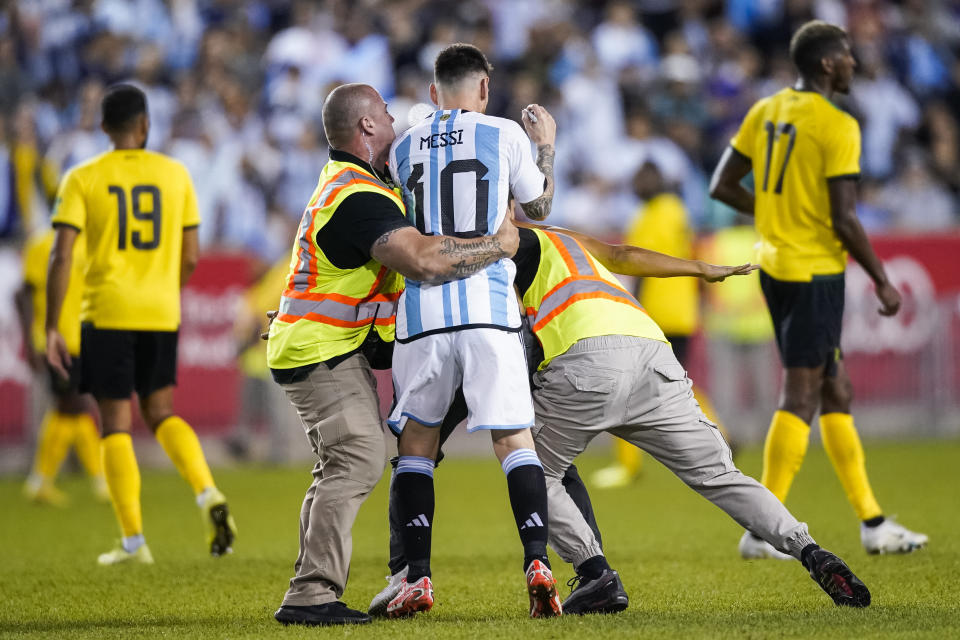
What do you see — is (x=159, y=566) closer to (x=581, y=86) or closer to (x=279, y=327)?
(x=279, y=327)

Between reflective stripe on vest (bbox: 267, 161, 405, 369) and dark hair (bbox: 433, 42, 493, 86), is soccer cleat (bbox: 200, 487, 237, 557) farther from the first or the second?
dark hair (bbox: 433, 42, 493, 86)

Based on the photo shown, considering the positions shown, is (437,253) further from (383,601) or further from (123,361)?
(123,361)

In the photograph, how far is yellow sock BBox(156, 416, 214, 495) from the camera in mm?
7238

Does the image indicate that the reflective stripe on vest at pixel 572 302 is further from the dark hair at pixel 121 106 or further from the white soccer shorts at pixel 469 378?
the dark hair at pixel 121 106

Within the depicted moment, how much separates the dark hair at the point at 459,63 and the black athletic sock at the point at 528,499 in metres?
1.50

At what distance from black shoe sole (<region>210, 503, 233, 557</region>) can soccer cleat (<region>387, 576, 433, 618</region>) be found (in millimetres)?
1987

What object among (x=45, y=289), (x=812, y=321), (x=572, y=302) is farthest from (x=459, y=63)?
(x=45, y=289)

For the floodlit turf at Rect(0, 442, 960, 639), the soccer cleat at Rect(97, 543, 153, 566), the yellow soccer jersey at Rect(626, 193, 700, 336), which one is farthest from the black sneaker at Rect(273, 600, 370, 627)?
the yellow soccer jersey at Rect(626, 193, 700, 336)

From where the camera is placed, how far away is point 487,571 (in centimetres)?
673

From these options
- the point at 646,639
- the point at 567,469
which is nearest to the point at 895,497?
the point at 567,469

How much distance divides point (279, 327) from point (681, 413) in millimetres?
1623

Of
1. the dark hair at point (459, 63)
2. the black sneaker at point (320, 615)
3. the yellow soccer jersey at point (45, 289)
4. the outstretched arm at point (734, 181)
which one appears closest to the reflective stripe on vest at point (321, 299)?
the dark hair at point (459, 63)

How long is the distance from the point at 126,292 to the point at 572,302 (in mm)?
2930

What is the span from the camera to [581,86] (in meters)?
16.8
